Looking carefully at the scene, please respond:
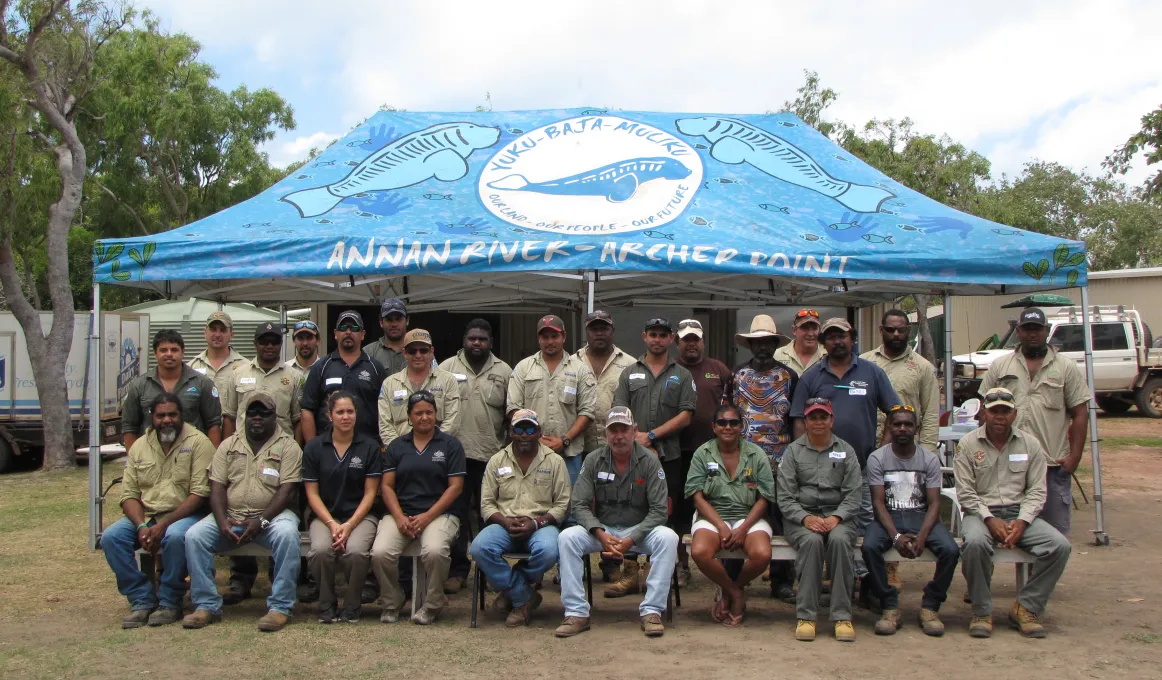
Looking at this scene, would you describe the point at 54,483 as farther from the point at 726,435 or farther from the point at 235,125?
the point at 235,125

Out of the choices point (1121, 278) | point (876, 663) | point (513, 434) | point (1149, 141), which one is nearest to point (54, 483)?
point (513, 434)

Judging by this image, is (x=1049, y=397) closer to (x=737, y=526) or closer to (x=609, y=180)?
(x=737, y=526)

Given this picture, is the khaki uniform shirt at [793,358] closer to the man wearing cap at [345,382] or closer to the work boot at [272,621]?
the man wearing cap at [345,382]

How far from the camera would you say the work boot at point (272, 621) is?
17.4ft

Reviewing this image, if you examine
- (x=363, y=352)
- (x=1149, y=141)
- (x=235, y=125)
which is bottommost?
(x=363, y=352)

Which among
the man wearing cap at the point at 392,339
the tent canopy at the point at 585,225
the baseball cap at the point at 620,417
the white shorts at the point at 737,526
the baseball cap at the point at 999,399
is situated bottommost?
the white shorts at the point at 737,526

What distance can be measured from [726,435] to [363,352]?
2456 mm

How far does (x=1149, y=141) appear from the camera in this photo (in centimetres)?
1327

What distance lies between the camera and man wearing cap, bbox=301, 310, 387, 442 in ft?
20.5

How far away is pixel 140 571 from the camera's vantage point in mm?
5574

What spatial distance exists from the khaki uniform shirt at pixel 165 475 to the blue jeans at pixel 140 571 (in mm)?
189

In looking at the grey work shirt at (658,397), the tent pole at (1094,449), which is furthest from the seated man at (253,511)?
the tent pole at (1094,449)

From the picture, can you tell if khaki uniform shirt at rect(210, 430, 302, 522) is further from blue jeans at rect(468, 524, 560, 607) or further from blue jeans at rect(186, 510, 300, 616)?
blue jeans at rect(468, 524, 560, 607)

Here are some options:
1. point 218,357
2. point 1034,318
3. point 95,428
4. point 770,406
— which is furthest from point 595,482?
point 95,428
